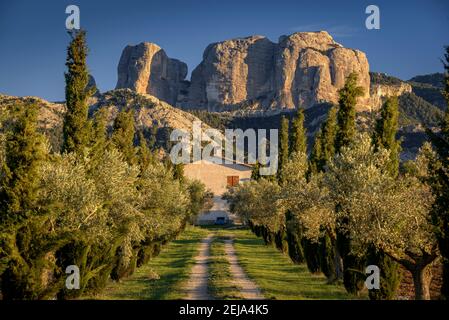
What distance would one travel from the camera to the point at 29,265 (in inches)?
864

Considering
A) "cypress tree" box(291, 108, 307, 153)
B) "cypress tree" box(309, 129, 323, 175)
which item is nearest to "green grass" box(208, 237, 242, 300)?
"cypress tree" box(309, 129, 323, 175)

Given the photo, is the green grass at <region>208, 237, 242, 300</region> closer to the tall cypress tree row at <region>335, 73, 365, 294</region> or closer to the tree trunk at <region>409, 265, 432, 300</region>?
the tall cypress tree row at <region>335, 73, 365, 294</region>

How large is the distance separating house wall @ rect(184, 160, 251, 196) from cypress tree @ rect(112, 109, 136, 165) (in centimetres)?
9134

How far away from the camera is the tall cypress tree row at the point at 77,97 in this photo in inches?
1266

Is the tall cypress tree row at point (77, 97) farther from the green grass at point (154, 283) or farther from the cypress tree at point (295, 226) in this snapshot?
the cypress tree at point (295, 226)

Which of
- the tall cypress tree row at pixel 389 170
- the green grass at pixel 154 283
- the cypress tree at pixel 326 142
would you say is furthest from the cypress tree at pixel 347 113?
the green grass at pixel 154 283

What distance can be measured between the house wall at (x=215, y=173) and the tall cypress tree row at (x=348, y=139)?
9837 centimetres

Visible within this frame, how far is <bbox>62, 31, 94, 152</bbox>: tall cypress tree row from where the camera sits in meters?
32.2

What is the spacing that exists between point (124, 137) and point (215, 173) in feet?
307

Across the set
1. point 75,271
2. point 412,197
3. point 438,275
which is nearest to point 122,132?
point 75,271

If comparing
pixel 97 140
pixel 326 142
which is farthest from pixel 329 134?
pixel 97 140
